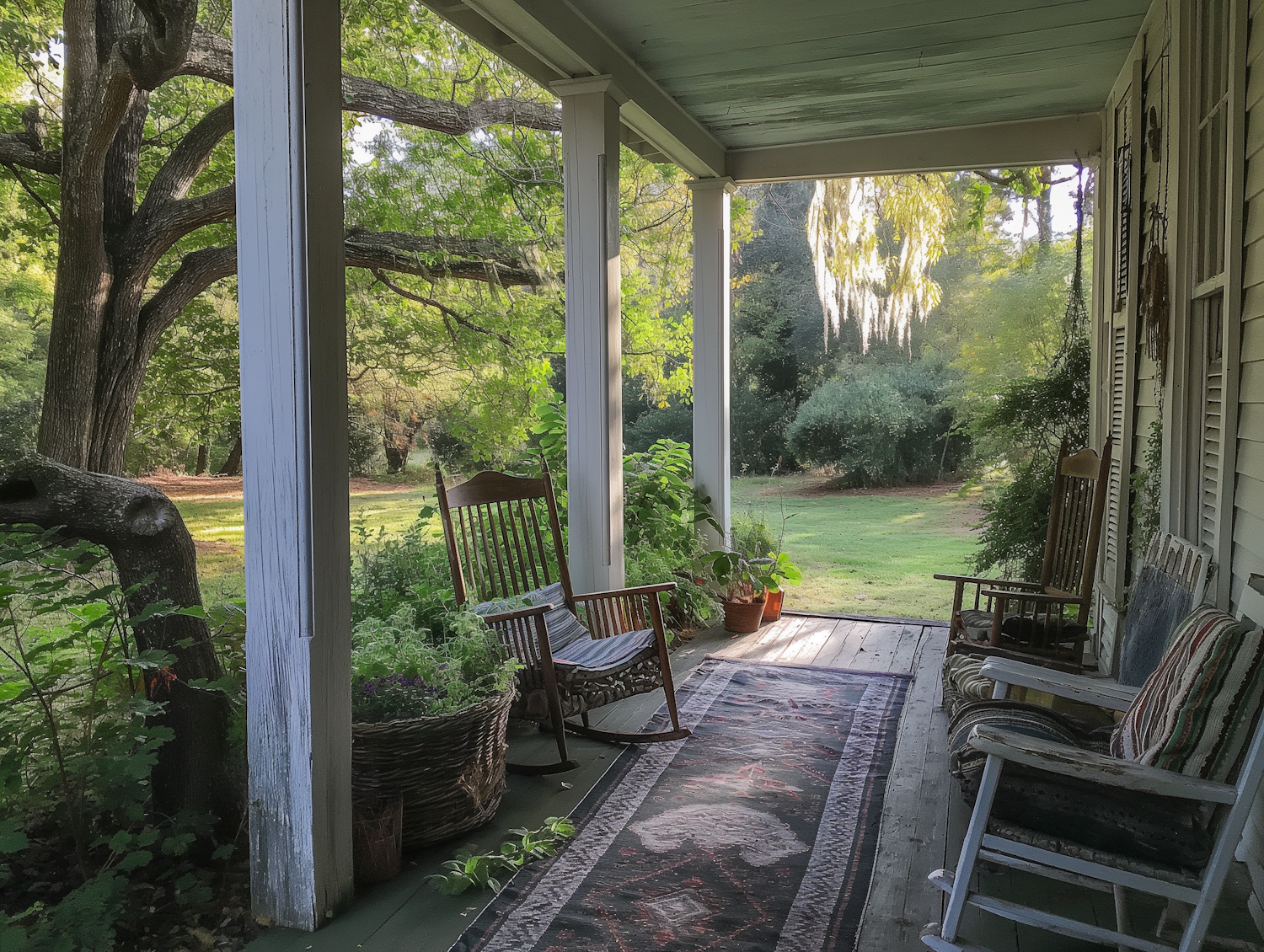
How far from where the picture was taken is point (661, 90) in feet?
14.7

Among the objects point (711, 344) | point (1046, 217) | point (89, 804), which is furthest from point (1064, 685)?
point (1046, 217)

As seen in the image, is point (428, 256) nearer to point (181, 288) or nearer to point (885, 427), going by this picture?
point (181, 288)

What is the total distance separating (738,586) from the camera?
520 centimetres

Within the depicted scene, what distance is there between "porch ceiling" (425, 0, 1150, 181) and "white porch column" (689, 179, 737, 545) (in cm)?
34

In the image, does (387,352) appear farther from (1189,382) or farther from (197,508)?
(1189,382)

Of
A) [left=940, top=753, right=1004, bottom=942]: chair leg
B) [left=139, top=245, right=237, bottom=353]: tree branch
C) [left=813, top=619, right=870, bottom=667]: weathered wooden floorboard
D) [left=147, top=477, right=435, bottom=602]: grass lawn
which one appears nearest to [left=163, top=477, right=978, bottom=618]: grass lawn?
[left=147, top=477, right=435, bottom=602]: grass lawn

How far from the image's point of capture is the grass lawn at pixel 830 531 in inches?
216

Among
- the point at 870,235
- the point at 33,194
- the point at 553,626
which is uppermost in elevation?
the point at 870,235

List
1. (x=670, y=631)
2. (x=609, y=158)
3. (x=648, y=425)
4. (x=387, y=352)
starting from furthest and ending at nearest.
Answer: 1. (x=648, y=425)
2. (x=387, y=352)
3. (x=670, y=631)
4. (x=609, y=158)

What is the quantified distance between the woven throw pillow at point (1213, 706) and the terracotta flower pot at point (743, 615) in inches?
126

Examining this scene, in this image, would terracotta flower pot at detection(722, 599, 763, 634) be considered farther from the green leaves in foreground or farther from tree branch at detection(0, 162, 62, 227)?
tree branch at detection(0, 162, 62, 227)

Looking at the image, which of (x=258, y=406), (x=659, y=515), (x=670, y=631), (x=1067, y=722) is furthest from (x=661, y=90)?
(x=1067, y=722)

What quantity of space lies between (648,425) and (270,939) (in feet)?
33.2

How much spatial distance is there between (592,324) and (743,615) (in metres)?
2.06
